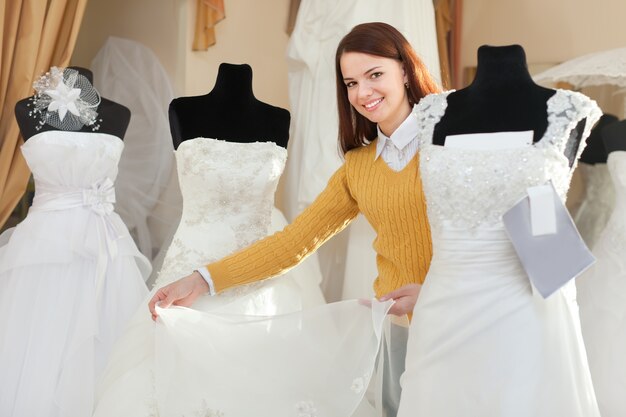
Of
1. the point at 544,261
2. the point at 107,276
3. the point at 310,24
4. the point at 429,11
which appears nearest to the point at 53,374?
the point at 107,276

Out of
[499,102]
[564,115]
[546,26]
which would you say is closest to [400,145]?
[499,102]

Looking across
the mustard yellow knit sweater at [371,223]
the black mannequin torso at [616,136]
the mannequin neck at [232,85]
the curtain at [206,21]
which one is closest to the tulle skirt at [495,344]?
the mustard yellow knit sweater at [371,223]

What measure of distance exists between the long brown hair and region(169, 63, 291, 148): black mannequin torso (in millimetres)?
396

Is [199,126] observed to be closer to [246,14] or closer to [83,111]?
[83,111]

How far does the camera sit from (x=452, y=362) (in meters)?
1.71

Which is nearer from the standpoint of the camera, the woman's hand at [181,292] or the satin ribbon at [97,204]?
the woman's hand at [181,292]

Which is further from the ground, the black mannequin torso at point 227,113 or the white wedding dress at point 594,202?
the black mannequin torso at point 227,113

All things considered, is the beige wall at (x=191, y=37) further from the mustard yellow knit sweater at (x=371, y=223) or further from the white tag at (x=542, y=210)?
the white tag at (x=542, y=210)

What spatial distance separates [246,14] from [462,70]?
5.36 ft

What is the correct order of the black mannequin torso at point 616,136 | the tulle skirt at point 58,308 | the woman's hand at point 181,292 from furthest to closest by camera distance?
the black mannequin torso at point 616,136
the tulle skirt at point 58,308
the woman's hand at point 181,292

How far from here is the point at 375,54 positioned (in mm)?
2078

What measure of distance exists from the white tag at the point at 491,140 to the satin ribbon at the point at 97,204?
1782mm

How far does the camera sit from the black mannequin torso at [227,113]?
254 cm

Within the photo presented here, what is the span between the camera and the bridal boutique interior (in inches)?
98.0
